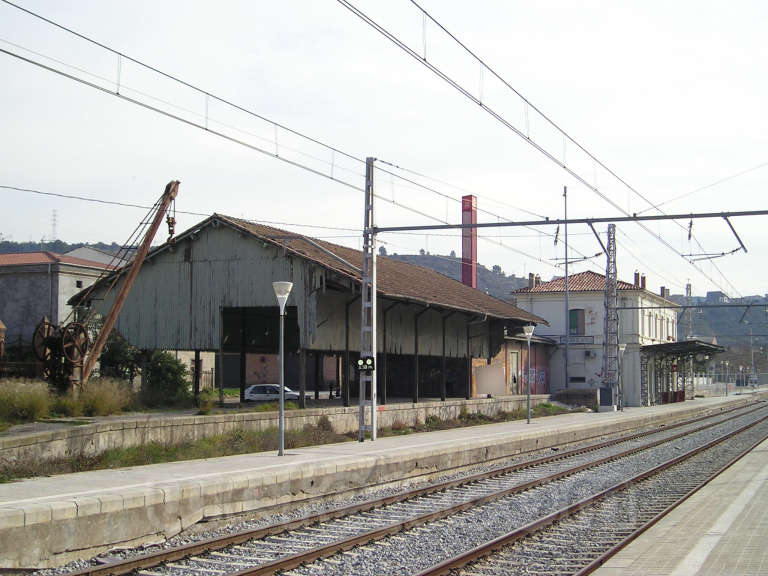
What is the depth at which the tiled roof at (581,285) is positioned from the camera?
2261 inches

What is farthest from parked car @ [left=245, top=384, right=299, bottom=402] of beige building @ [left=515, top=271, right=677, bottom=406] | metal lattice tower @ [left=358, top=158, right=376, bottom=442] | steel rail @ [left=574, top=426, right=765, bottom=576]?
steel rail @ [left=574, top=426, right=765, bottom=576]

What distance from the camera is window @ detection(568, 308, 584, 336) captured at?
2272 inches

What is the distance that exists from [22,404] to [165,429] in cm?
370

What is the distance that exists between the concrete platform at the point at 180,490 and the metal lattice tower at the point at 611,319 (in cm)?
2149

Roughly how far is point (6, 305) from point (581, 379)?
3566cm

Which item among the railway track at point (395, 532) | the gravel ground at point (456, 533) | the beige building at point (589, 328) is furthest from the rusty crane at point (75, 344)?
the beige building at point (589, 328)

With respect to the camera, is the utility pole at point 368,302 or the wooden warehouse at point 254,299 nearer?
the utility pole at point 368,302

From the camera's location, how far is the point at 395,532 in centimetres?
1152

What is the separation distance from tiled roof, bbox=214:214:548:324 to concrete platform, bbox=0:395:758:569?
6.33 m

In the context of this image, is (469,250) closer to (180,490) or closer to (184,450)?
(184,450)

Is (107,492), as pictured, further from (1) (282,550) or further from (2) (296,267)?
(2) (296,267)

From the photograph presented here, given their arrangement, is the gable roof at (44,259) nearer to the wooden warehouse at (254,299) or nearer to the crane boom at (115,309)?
the wooden warehouse at (254,299)

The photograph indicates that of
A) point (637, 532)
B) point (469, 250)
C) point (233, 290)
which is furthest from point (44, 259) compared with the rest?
point (637, 532)

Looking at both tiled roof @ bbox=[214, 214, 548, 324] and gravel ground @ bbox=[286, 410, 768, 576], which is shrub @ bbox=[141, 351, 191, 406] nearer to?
tiled roof @ bbox=[214, 214, 548, 324]
